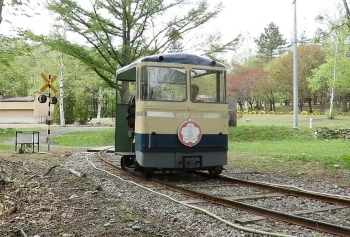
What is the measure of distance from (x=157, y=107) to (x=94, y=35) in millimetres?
13245

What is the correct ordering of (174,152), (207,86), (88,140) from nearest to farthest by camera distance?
(174,152), (207,86), (88,140)

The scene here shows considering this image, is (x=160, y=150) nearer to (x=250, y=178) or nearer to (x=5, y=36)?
(x=250, y=178)

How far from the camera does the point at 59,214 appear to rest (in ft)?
18.3

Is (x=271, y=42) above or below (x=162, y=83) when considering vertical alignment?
above

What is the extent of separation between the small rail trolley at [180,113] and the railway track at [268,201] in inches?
22.3

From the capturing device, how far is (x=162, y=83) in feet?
29.5

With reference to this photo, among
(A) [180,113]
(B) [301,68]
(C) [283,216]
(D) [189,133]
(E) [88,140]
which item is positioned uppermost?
(B) [301,68]

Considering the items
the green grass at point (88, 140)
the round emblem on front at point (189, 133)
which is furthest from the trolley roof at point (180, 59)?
the green grass at point (88, 140)

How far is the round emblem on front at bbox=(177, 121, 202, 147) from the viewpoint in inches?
350

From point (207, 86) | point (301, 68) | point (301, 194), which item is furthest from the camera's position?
point (301, 68)

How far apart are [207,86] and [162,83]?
3.51ft

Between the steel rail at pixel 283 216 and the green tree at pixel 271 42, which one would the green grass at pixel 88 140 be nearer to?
the steel rail at pixel 283 216

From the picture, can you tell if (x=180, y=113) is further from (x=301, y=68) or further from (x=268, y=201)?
(x=301, y=68)

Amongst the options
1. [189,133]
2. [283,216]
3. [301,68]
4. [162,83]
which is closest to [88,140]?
[162,83]
